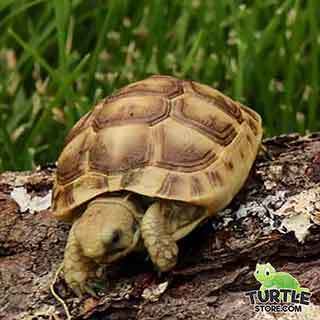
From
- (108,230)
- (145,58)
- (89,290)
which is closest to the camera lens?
(108,230)

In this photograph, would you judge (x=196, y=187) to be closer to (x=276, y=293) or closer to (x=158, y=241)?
(x=158, y=241)

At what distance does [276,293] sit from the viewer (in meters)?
1.84

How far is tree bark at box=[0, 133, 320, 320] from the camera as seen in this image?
1.84 metres

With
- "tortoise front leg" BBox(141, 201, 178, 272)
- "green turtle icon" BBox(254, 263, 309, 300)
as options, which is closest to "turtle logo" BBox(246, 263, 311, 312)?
"green turtle icon" BBox(254, 263, 309, 300)

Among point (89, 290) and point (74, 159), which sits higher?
point (74, 159)

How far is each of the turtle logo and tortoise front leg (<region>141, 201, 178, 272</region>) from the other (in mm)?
171

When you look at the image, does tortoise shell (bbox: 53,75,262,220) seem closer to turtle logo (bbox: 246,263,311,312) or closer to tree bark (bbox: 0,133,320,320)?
tree bark (bbox: 0,133,320,320)

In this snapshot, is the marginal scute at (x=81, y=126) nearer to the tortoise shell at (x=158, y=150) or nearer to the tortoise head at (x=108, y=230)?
the tortoise shell at (x=158, y=150)

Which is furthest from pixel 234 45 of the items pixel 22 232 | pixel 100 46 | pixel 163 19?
pixel 22 232

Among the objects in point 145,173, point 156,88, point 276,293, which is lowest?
point 276,293

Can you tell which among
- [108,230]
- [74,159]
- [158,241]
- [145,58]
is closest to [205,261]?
[158,241]

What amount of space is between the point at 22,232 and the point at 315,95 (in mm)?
1245

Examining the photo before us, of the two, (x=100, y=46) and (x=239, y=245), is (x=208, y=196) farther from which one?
(x=100, y=46)

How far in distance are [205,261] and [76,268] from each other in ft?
0.87
